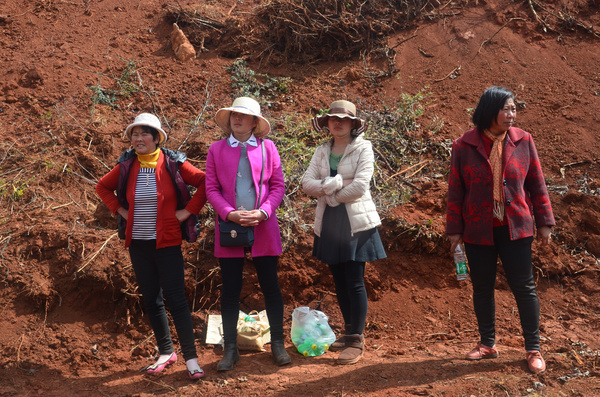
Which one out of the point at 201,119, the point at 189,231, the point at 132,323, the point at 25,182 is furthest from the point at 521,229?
the point at 25,182

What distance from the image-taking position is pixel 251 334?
4340mm

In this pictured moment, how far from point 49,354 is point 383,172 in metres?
3.57

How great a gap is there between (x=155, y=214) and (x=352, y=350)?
1.66 m

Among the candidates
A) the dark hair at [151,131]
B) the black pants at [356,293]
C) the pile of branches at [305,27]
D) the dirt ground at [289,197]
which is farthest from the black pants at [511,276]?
the pile of branches at [305,27]

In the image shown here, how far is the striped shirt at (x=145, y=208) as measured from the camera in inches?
150

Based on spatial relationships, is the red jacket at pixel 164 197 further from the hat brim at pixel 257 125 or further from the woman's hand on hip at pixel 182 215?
the hat brim at pixel 257 125

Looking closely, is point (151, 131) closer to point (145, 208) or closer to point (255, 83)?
point (145, 208)

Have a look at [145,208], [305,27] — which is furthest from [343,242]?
[305,27]

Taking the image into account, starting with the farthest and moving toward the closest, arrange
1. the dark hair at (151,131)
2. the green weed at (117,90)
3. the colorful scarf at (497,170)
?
1. the green weed at (117,90)
2. the dark hair at (151,131)
3. the colorful scarf at (497,170)

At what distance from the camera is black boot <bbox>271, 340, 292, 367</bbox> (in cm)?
401

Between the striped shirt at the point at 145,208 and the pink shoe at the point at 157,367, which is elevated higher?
the striped shirt at the point at 145,208

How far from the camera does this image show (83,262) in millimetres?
4793

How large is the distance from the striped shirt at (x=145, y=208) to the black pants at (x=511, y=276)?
211 cm

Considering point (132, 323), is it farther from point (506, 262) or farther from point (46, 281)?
point (506, 262)
